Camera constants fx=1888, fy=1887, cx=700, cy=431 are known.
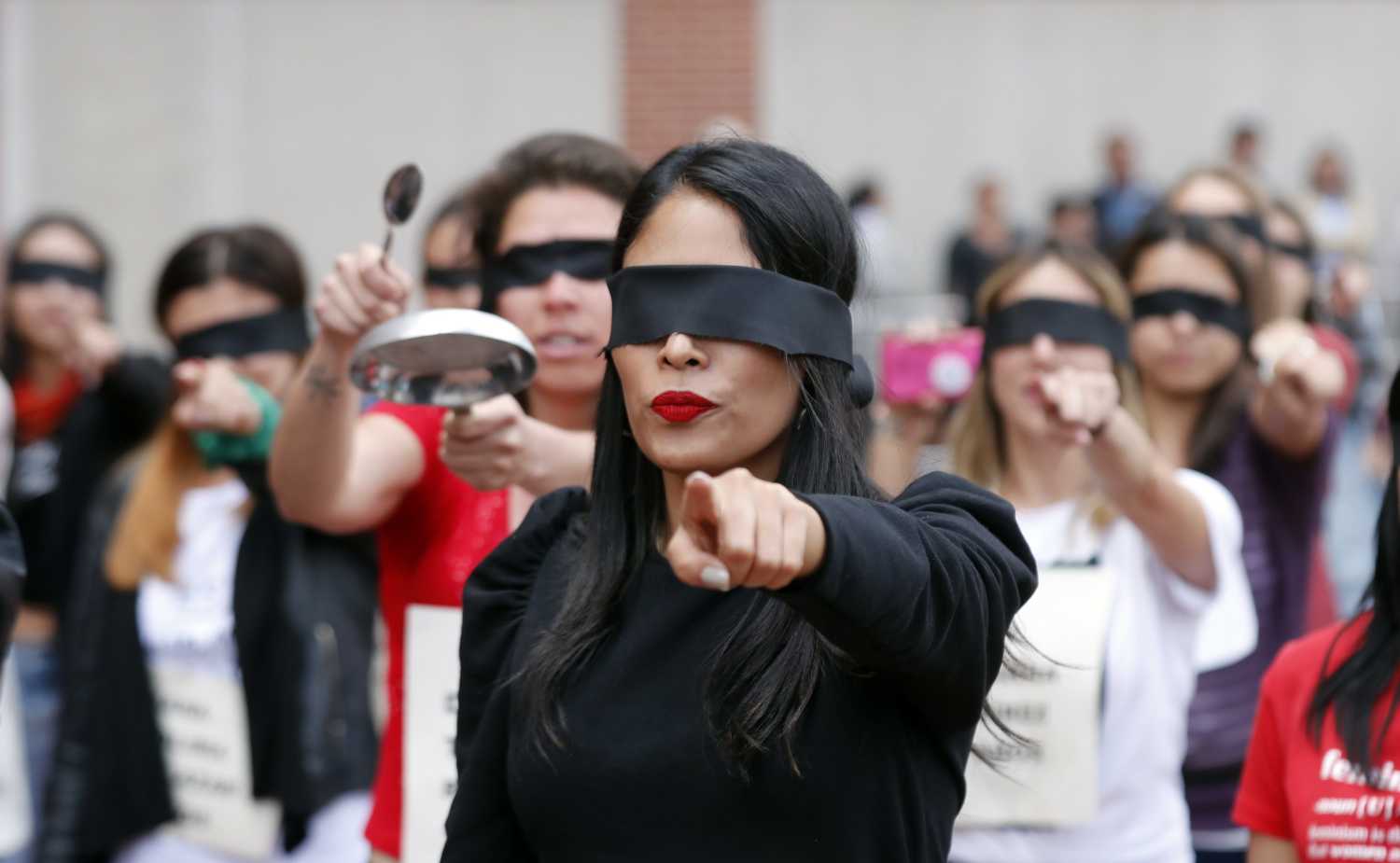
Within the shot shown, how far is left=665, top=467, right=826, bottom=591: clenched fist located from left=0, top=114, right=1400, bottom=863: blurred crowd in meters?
0.92

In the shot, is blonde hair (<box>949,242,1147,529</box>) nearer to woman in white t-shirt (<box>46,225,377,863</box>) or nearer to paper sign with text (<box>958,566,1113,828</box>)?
paper sign with text (<box>958,566,1113,828</box>)

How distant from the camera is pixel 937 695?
219cm

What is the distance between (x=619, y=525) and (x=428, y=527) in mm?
981

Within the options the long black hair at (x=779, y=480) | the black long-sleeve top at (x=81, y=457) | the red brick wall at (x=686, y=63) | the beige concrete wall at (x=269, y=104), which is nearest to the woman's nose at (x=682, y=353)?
the long black hair at (x=779, y=480)

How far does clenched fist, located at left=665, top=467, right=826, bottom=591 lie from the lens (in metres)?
1.82

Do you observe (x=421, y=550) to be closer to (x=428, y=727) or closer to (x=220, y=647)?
(x=428, y=727)

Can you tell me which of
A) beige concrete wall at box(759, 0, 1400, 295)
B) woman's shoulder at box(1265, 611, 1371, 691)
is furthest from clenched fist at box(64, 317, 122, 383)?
beige concrete wall at box(759, 0, 1400, 295)

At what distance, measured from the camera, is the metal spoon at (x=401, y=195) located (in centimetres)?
298

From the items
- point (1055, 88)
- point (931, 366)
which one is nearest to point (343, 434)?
point (931, 366)

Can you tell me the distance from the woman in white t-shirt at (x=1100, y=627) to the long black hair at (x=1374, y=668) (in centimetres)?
61

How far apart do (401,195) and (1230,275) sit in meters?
2.51

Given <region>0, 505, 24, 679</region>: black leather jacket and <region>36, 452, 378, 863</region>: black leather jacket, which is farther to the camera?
<region>36, 452, 378, 863</region>: black leather jacket

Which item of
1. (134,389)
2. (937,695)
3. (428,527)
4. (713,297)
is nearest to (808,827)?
(937,695)

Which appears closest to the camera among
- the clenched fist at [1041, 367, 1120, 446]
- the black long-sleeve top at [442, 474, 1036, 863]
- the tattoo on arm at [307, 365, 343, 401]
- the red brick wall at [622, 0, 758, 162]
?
the black long-sleeve top at [442, 474, 1036, 863]
